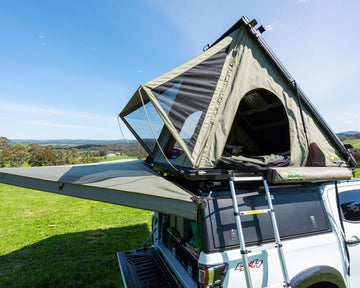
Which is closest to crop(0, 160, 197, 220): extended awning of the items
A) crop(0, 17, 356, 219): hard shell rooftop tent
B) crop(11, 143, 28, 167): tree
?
crop(0, 17, 356, 219): hard shell rooftop tent

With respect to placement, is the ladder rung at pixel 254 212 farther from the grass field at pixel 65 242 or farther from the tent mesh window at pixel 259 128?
the grass field at pixel 65 242

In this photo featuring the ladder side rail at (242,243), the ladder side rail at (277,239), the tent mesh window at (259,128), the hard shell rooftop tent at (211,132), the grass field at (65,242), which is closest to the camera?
the ladder side rail at (242,243)

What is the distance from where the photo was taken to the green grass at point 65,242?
162 inches

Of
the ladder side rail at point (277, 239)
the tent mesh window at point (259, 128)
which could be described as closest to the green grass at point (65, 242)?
the ladder side rail at point (277, 239)

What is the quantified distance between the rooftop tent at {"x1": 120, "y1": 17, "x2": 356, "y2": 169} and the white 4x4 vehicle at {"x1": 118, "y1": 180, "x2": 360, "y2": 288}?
0.49 metres

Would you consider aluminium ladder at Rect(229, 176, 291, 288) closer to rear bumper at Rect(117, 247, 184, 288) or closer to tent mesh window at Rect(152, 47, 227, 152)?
tent mesh window at Rect(152, 47, 227, 152)

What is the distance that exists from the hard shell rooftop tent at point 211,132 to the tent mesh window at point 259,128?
1.40 meters

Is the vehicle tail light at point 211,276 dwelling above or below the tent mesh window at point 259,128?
below

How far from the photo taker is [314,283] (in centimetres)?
237

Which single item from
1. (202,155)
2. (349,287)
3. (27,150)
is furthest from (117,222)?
(27,150)

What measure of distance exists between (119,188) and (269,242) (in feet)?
5.78

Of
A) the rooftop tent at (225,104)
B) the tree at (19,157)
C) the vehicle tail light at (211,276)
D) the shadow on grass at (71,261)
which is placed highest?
the tree at (19,157)

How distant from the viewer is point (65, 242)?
18.7ft

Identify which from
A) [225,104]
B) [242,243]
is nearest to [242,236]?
[242,243]
